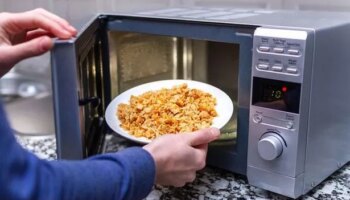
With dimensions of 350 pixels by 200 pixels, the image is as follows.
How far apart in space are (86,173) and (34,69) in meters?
1.37

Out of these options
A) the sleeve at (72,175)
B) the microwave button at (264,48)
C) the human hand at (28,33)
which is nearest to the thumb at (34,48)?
the human hand at (28,33)

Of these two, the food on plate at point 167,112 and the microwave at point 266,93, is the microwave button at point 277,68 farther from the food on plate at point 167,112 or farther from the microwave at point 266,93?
the food on plate at point 167,112

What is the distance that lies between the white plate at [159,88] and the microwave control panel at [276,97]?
0.26 ft

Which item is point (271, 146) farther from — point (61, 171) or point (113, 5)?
point (113, 5)

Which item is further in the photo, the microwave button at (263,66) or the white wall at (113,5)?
the white wall at (113,5)

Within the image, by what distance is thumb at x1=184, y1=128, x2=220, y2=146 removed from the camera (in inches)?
24.3

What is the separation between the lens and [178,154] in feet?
1.91

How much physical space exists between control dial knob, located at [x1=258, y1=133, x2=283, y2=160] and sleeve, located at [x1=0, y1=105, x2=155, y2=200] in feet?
0.71

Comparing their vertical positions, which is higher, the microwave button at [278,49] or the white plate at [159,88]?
the microwave button at [278,49]

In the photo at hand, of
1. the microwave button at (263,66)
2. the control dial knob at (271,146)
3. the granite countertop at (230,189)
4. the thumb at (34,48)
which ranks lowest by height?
the granite countertop at (230,189)

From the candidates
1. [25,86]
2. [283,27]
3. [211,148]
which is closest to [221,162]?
[211,148]

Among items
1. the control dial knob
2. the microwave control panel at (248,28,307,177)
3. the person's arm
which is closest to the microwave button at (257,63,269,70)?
the microwave control panel at (248,28,307,177)

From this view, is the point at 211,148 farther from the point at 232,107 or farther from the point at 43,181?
the point at 43,181

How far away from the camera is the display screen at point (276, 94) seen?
24.3 inches
